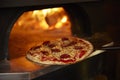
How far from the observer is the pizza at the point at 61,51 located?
1.53 metres

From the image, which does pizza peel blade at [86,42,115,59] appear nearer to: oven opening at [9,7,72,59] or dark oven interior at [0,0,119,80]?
dark oven interior at [0,0,119,80]

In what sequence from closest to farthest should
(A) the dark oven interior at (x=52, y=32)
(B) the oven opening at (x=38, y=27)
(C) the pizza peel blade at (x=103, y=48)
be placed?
1. (A) the dark oven interior at (x=52, y=32)
2. (C) the pizza peel blade at (x=103, y=48)
3. (B) the oven opening at (x=38, y=27)

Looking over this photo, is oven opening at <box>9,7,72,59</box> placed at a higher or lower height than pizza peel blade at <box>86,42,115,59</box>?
higher

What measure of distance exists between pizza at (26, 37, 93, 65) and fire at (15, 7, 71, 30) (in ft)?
0.45

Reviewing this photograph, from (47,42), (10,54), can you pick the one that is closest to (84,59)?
(47,42)

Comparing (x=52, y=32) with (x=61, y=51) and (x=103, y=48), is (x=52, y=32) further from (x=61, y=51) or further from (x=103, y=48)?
(x=103, y=48)

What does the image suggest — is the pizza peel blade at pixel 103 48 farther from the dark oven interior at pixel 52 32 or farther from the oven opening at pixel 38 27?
the oven opening at pixel 38 27

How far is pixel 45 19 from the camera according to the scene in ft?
6.00

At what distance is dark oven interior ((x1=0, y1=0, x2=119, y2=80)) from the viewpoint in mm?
1466

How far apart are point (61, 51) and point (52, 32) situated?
0.82 feet

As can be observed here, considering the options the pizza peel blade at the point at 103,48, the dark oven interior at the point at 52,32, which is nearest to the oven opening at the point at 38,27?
the dark oven interior at the point at 52,32

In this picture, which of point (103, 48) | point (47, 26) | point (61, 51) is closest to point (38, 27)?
point (47, 26)

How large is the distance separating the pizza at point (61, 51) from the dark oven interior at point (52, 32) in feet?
0.13

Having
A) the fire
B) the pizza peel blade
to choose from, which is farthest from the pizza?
the fire
